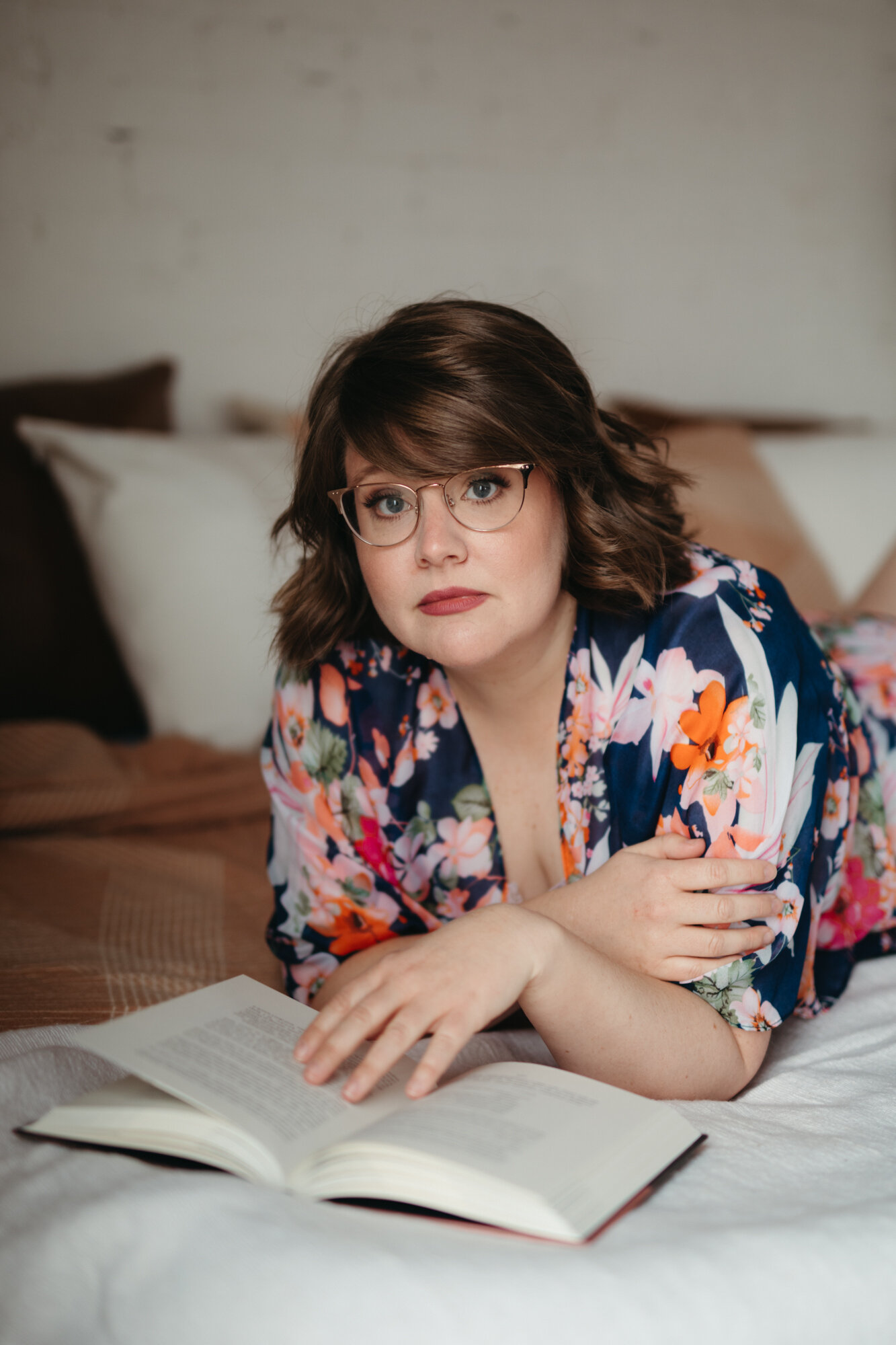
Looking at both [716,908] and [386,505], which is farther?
[386,505]

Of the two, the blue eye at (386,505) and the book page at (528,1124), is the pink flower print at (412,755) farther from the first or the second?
the book page at (528,1124)

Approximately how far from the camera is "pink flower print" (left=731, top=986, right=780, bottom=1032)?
911 mm

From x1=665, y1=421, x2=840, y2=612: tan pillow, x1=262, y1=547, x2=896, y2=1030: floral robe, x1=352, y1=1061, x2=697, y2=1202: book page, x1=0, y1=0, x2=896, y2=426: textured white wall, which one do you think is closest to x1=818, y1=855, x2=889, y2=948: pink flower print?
x1=262, y1=547, x2=896, y2=1030: floral robe

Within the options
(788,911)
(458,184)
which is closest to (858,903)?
(788,911)

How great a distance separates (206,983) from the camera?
3.59ft

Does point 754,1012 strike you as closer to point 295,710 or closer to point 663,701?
point 663,701

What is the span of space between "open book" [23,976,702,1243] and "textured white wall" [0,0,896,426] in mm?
1791

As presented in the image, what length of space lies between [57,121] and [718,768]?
1927 mm

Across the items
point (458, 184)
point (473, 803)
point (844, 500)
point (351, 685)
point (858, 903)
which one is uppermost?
point (458, 184)

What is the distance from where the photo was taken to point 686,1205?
67cm

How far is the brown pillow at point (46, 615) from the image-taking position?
5.83 feet

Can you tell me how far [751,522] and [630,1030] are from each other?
141 centimetres

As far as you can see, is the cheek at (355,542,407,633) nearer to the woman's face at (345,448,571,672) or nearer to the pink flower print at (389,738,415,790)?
the woman's face at (345,448,571,672)

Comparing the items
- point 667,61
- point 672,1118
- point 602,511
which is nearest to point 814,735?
point 602,511
